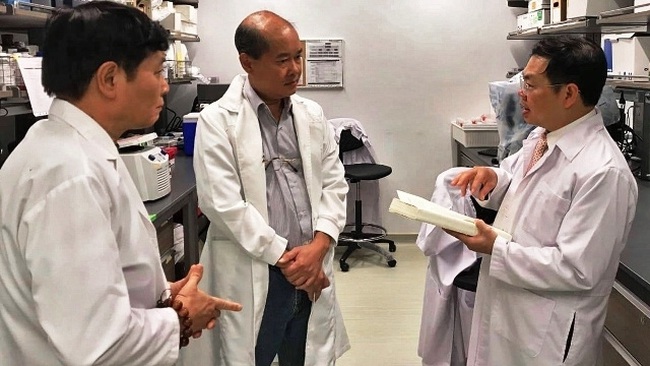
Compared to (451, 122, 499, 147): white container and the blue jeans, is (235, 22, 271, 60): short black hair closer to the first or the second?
the blue jeans

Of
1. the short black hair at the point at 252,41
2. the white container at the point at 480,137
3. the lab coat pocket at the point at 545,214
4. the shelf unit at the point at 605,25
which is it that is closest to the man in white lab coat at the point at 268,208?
the short black hair at the point at 252,41

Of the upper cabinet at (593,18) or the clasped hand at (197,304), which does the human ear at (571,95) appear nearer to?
the upper cabinet at (593,18)

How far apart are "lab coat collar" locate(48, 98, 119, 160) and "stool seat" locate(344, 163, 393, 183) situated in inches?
127

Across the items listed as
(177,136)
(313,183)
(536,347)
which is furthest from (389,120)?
(536,347)

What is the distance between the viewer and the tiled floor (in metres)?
3.05

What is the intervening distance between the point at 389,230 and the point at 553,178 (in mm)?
3385

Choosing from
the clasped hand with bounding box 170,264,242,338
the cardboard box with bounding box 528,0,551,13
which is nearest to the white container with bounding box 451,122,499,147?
the cardboard box with bounding box 528,0,551,13

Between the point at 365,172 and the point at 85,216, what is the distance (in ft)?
11.3

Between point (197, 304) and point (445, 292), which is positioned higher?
point (197, 304)

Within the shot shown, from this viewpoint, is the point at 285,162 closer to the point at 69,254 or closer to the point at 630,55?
the point at 69,254

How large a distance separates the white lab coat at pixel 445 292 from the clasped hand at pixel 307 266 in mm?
614

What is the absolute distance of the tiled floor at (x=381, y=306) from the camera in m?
3.05

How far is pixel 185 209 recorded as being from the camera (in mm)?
2822

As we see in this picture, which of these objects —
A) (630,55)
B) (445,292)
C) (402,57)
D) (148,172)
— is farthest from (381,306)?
(402,57)
